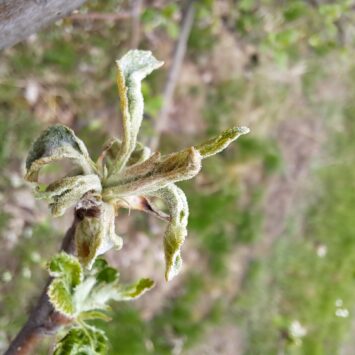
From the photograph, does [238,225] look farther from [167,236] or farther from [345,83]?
[167,236]

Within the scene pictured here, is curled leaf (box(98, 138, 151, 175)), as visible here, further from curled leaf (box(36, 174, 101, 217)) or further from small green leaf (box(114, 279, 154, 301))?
small green leaf (box(114, 279, 154, 301))

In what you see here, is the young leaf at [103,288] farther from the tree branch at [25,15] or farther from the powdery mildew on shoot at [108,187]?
the tree branch at [25,15]

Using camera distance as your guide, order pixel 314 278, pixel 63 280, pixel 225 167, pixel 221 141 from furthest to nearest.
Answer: pixel 314 278
pixel 225 167
pixel 63 280
pixel 221 141

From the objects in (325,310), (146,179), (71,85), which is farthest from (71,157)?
(325,310)

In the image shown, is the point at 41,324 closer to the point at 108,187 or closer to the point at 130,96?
the point at 108,187

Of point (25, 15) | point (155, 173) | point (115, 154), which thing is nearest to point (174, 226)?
point (155, 173)

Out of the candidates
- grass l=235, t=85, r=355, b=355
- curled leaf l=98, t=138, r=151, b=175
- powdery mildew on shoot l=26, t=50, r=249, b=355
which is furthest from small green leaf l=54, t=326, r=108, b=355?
grass l=235, t=85, r=355, b=355
